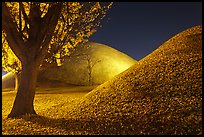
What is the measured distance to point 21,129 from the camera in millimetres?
12820

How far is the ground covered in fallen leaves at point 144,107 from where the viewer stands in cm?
1112

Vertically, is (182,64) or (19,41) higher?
(19,41)

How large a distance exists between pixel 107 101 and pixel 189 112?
4.37 metres

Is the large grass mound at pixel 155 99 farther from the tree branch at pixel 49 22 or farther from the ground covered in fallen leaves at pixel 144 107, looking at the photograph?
the tree branch at pixel 49 22

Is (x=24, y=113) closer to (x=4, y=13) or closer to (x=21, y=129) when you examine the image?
(x=21, y=129)

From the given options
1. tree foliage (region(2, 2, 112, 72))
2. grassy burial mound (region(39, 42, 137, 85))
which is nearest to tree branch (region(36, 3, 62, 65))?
tree foliage (region(2, 2, 112, 72))

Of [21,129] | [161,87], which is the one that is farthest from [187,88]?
[21,129]

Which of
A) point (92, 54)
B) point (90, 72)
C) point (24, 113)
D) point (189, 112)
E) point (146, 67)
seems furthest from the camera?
point (92, 54)

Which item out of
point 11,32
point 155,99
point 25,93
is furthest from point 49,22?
point 155,99

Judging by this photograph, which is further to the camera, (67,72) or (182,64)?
(67,72)

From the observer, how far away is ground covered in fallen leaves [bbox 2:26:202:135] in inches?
438

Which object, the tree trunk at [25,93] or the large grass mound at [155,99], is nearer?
the large grass mound at [155,99]

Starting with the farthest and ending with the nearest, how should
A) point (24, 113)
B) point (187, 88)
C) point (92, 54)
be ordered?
1. point (92, 54)
2. point (24, 113)
3. point (187, 88)

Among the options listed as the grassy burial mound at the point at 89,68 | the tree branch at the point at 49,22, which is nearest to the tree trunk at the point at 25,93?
the tree branch at the point at 49,22
